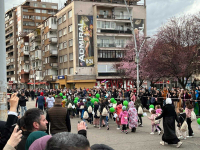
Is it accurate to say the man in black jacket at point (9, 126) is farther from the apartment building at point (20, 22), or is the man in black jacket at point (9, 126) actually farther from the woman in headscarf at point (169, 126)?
the apartment building at point (20, 22)

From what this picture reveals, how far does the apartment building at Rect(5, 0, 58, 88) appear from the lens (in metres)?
89.9

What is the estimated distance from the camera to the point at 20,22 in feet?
296

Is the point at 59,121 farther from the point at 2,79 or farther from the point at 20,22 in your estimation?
A: the point at 20,22

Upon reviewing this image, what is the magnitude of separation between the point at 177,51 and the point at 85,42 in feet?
77.2

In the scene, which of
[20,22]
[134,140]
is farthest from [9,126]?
[20,22]

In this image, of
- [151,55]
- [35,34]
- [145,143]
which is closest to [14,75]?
[35,34]

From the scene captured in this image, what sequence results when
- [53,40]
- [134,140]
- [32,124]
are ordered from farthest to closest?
1. [53,40]
2. [134,140]
3. [32,124]

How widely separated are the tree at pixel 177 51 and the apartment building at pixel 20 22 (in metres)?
59.7

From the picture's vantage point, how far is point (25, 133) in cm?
363

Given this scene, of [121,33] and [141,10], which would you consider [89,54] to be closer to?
[121,33]

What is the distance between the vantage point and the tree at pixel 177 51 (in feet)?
100

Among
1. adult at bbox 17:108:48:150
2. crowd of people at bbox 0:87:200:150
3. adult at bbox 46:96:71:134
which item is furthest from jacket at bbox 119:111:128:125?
adult at bbox 17:108:48:150

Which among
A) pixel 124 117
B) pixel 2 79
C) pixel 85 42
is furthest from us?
pixel 85 42

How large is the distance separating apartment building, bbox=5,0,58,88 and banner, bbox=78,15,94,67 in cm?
3844
